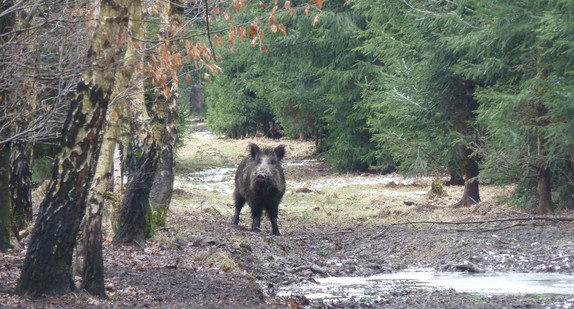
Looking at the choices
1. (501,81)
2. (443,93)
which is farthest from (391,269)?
(443,93)

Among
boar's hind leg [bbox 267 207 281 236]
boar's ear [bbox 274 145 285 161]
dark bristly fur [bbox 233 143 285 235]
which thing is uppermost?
boar's ear [bbox 274 145 285 161]

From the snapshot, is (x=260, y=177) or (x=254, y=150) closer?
(x=260, y=177)

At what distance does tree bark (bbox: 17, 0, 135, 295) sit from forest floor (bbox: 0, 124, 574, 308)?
0.27 m

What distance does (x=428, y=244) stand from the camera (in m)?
14.3

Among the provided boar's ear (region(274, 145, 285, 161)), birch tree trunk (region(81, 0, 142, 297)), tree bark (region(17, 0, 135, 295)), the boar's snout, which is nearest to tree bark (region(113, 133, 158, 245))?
birch tree trunk (region(81, 0, 142, 297))

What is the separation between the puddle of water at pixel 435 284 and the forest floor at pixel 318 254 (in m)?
0.22

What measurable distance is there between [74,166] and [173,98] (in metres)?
6.14

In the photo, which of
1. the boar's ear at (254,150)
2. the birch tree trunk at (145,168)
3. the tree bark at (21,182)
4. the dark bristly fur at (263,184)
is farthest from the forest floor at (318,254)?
the boar's ear at (254,150)

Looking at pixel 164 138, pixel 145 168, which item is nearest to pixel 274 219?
pixel 164 138

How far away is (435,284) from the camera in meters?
10.8

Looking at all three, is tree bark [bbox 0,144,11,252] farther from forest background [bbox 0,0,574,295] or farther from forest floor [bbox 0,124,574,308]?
forest floor [bbox 0,124,574,308]

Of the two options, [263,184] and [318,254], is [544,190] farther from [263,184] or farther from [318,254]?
[263,184]

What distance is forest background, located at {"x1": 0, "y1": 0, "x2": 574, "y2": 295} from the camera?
7688 millimetres

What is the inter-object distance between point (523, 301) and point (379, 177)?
905 inches
